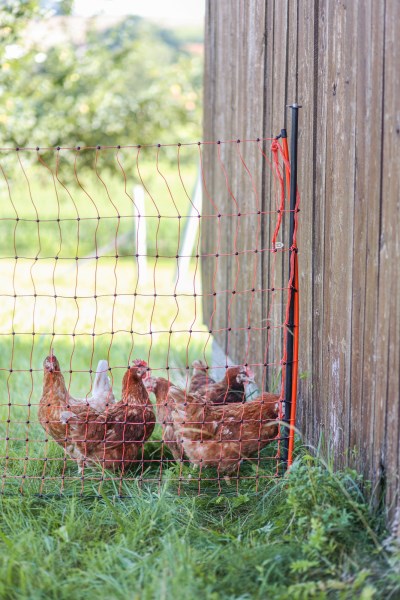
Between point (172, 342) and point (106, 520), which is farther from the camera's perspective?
point (172, 342)

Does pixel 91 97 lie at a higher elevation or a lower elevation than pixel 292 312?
higher

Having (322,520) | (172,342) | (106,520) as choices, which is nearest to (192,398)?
(106,520)

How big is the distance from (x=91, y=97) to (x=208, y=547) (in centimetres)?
1190

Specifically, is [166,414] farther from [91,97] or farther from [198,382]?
[91,97]

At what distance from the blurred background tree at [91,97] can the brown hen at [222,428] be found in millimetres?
7766

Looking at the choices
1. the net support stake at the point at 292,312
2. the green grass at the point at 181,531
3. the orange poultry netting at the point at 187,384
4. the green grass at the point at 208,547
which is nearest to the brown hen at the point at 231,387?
the orange poultry netting at the point at 187,384

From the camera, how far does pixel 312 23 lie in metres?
4.12

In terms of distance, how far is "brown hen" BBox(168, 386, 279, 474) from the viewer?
437 cm

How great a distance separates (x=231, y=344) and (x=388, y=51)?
3557 mm

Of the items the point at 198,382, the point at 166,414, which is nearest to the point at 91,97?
the point at 198,382

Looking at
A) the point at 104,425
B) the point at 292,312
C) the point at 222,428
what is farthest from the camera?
the point at 104,425

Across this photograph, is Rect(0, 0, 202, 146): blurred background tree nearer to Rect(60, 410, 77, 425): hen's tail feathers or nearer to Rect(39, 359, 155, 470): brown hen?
Rect(39, 359, 155, 470): brown hen

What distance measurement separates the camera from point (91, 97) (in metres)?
14.3

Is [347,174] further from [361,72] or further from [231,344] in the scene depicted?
[231,344]
